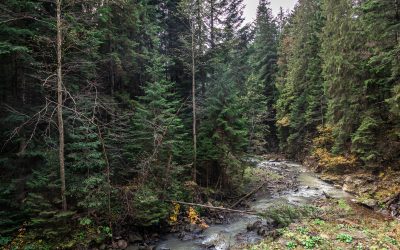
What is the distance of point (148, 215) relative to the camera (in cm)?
1307

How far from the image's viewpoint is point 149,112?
15.6m

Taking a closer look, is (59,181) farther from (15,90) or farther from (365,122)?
(365,122)

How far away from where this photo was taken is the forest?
1100cm

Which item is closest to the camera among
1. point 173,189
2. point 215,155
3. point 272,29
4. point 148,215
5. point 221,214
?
point 148,215

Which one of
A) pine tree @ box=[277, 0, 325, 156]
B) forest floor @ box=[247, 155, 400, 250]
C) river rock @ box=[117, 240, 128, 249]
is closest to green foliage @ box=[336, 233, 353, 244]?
forest floor @ box=[247, 155, 400, 250]

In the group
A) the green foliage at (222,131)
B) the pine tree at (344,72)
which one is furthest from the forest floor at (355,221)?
the green foliage at (222,131)

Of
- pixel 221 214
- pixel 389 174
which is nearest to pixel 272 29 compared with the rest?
pixel 389 174

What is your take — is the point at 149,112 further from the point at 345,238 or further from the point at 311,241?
the point at 345,238

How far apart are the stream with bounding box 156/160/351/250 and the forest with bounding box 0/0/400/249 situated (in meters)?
1.16

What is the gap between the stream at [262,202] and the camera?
12922 mm

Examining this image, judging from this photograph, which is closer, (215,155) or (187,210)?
(187,210)

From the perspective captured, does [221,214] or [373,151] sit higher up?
[373,151]

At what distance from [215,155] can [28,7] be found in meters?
12.5

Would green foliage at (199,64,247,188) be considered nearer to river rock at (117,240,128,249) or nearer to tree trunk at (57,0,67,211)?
river rock at (117,240,128,249)
